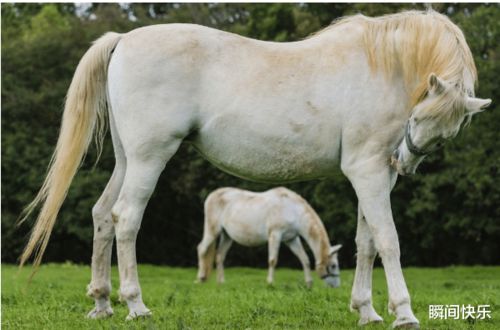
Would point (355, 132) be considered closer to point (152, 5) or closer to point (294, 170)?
point (294, 170)

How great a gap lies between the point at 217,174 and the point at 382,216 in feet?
71.7

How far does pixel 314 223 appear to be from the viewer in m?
15.6

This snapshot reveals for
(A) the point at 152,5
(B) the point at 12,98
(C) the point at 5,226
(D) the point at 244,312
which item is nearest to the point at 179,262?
(C) the point at 5,226

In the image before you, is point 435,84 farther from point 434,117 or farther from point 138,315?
point 138,315

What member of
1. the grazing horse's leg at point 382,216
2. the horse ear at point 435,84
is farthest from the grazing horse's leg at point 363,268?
the horse ear at point 435,84

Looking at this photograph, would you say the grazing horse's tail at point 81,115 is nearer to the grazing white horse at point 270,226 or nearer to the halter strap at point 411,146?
the halter strap at point 411,146

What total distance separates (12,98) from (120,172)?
920 inches

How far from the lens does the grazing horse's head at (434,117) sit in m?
5.36

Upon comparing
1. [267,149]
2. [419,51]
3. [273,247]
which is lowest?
[273,247]

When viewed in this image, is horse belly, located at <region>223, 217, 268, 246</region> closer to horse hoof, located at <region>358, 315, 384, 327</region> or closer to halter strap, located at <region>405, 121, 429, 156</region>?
horse hoof, located at <region>358, 315, 384, 327</region>

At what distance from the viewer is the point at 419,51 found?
18.9 ft

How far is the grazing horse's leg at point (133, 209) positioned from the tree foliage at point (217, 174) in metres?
17.5

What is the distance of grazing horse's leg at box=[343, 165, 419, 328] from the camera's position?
5.50 metres

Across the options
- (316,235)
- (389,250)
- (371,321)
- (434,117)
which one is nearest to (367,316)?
(371,321)
